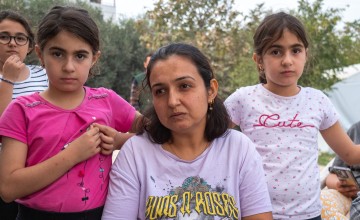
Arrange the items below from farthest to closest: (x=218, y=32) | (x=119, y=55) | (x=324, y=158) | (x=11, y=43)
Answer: (x=119, y=55)
(x=324, y=158)
(x=218, y=32)
(x=11, y=43)

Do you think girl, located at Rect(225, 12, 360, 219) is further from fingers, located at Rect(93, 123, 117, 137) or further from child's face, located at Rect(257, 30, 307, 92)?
fingers, located at Rect(93, 123, 117, 137)

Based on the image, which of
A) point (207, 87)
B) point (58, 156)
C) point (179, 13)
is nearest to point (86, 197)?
point (58, 156)

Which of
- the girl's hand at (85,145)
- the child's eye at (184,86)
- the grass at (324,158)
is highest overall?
the grass at (324,158)

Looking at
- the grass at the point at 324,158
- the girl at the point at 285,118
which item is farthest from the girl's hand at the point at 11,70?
the grass at the point at 324,158

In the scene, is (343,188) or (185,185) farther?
(343,188)

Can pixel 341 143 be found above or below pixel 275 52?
below

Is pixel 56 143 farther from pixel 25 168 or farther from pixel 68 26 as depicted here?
pixel 68 26

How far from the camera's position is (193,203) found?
67.2 inches

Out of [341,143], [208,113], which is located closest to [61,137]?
[208,113]

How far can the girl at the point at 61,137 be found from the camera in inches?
A: 63.9

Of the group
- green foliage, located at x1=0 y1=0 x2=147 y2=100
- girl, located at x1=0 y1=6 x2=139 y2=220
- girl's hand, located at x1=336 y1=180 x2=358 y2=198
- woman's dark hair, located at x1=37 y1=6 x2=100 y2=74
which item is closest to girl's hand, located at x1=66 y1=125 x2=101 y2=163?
girl, located at x1=0 y1=6 x2=139 y2=220

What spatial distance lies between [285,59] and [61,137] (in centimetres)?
117

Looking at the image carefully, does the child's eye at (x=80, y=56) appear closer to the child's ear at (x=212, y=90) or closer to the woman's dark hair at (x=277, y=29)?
the child's ear at (x=212, y=90)

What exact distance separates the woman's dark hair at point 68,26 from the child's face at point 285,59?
920 mm
